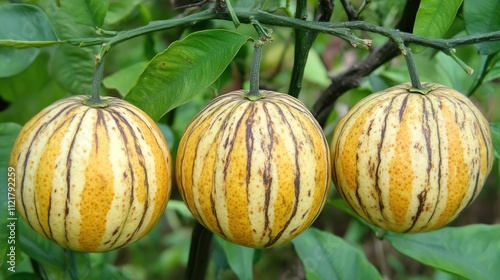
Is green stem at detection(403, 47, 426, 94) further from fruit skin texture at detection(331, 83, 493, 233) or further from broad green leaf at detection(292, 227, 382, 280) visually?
broad green leaf at detection(292, 227, 382, 280)

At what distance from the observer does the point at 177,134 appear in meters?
1.38

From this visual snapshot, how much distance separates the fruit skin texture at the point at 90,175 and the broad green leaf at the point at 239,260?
45 centimetres

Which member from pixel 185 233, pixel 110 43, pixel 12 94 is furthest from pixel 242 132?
pixel 185 233

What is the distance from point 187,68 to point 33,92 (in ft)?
1.74

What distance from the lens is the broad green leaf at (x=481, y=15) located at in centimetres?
93

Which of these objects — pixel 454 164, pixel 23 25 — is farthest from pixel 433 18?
pixel 23 25

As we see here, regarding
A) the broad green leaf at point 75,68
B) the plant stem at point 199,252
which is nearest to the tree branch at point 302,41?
A: the plant stem at point 199,252

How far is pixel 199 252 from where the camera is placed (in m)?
1.07

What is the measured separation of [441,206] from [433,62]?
0.69m

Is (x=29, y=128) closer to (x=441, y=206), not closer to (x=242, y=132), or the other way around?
(x=242, y=132)

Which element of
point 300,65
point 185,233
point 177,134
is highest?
point 300,65

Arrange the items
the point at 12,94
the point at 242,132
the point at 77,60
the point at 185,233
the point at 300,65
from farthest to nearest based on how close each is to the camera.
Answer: the point at 185,233 < the point at 12,94 < the point at 77,60 < the point at 300,65 < the point at 242,132

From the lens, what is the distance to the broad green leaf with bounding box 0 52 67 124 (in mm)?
1247

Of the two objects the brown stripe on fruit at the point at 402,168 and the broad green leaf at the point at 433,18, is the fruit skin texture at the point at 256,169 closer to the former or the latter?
the brown stripe on fruit at the point at 402,168
